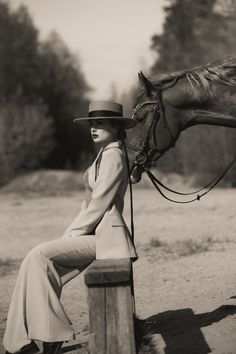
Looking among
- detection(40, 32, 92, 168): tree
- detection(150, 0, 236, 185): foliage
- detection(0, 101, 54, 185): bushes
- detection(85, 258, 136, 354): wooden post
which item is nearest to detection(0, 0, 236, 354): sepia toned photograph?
detection(85, 258, 136, 354): wooden post

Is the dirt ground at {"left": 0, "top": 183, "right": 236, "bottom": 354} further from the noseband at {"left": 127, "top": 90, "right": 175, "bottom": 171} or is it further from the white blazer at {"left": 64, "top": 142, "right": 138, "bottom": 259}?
the noseband at {"left": 127, "top": 90, "right": 175, "bottom": 171}

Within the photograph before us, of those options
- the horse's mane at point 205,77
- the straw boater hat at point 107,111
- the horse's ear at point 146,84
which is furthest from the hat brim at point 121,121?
the horse's mane at point 205,77

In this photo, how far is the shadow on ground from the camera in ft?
15.0

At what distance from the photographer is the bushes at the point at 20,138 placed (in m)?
31.2

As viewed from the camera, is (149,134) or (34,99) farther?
(34,99)

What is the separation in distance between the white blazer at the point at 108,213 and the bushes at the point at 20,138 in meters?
27.2

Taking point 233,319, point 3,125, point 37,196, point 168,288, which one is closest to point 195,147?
point 37,196

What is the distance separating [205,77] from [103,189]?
1.89 meters

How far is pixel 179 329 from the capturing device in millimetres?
5227

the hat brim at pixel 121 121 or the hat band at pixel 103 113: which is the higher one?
the hat band at pixel 103 113

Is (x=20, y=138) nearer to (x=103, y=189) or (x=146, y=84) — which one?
(x=146, y=84)

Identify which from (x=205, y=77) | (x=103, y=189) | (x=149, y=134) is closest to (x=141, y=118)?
(x=149, y=134)

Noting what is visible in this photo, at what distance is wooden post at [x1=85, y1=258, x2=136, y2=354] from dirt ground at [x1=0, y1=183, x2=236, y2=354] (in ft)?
2.52

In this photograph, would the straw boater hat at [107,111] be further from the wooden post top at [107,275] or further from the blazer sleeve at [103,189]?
the wooden post top at [107,275]
